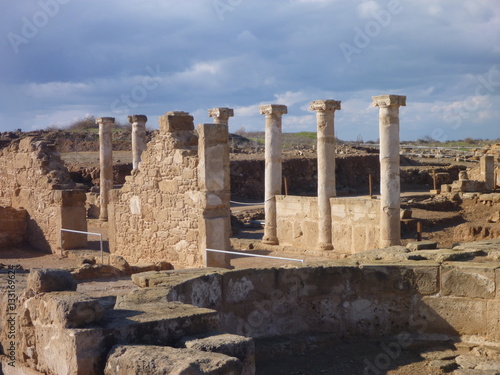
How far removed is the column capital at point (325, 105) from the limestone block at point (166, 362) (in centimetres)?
1323

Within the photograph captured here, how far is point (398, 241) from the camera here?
14.8 metres

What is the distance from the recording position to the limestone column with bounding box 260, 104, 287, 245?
Answer: 1805cm

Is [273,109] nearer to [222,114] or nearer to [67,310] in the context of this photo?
[222,114]

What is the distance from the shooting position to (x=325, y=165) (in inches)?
673

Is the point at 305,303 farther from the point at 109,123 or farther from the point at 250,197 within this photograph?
the point at 250,197

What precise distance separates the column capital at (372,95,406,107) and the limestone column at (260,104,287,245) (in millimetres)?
3900

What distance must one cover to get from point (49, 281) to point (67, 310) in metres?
0.61

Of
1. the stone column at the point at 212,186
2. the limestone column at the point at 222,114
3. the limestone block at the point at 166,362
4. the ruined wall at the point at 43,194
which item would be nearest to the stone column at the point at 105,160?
the ruined wall at the point at 43,194

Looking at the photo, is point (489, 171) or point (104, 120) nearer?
point (104, 120)

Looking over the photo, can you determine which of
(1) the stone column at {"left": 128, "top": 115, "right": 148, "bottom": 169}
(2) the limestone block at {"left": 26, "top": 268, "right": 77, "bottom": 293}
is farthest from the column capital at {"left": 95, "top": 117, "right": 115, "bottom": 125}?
(2) the limestone block at {"left": 26, "top": 268, "right": 77, "bottom": 293}

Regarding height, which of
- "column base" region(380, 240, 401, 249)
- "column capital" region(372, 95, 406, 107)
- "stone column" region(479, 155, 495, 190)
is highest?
"column capital" region(372, 95, 406, 107)

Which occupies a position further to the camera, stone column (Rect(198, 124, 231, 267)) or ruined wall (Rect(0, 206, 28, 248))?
ruined wall (Rect(0, 206, 28, 248))

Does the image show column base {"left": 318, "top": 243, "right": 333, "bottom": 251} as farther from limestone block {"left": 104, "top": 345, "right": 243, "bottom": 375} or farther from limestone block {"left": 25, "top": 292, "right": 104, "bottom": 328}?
limestone block {"left": 104, "top": 345, "right": 243, "bottom": 375}

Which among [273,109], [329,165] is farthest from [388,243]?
[273,109]
